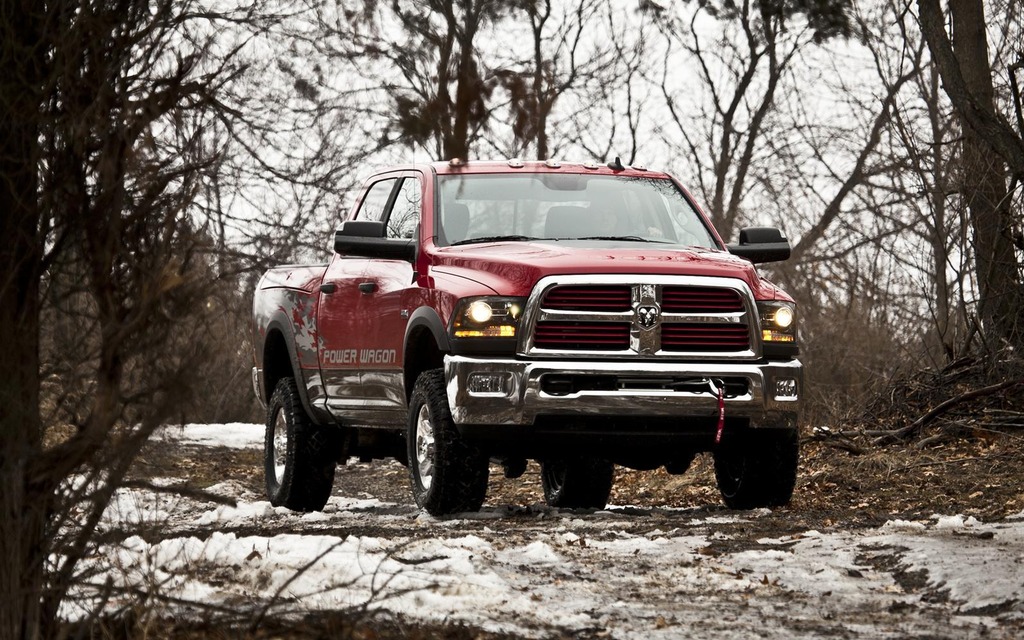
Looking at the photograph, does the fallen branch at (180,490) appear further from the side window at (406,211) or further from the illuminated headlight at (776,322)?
the side window at (406,211)

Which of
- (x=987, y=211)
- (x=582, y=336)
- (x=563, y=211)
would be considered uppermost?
(x=987, y=211)

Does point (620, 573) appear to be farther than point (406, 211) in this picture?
No

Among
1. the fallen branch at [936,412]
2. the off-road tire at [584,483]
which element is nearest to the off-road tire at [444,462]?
the off-road tire at [584,483]

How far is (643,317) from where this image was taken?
29.1 ft

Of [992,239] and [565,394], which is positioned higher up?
[992,239]

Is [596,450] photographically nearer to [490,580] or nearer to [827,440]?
[490,580]

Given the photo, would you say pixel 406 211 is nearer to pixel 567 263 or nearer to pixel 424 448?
pixel 424 448

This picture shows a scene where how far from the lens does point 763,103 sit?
98.7ft

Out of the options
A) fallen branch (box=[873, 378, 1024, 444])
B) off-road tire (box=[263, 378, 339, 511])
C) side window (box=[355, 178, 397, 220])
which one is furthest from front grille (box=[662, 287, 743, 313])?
fallen branch (box=[873, 378, 1024, 444])

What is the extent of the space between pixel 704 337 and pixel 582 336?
0.71 meters

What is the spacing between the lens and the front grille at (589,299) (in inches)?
345

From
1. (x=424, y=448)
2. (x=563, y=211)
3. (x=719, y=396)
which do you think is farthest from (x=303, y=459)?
(x=719, y=396)

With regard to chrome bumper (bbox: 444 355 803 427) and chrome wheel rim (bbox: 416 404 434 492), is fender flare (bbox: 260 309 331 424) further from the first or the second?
chrome bumper (bbox: 444 355 803 427)

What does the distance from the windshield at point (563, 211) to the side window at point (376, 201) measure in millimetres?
915
